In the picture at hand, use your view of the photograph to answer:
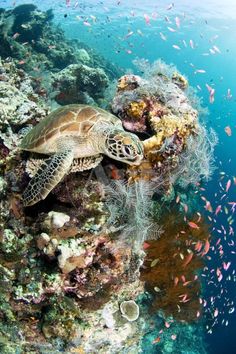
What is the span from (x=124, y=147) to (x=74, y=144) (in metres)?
0.77

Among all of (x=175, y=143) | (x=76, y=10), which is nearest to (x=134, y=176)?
(x=175, y=143)

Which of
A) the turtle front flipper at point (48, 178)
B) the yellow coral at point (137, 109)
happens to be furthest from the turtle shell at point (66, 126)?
the yellow coral at point (137, 109)

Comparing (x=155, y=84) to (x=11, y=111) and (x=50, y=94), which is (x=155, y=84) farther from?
(x=50, y=94)

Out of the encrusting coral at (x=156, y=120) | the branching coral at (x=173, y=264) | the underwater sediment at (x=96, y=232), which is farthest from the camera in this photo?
the branching coral at (x=173, y=264)

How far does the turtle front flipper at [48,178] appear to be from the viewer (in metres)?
3.77

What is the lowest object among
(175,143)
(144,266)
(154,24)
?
(154,24)

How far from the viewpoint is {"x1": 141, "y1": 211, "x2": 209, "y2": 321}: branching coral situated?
5932 mm

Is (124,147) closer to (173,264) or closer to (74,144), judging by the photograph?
(74,144)

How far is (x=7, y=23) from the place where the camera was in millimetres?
15086

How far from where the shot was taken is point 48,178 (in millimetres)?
3779

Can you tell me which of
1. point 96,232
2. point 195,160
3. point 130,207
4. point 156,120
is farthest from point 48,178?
point 195,160

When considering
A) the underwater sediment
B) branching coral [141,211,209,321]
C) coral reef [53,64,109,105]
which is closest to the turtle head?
the underwater sediment

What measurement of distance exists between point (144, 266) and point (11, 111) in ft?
12.2

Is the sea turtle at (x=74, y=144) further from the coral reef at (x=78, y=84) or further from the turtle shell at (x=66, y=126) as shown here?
the coral reef at (x=78, y=84)
